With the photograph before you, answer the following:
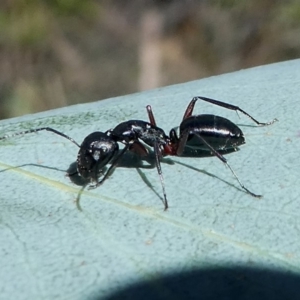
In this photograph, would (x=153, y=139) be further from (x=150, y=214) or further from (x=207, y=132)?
(x=150, y=214)

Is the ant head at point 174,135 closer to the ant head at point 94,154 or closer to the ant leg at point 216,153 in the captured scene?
the ant leg at point 216,153

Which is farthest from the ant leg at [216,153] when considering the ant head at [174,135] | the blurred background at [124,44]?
the blurred background at [124,44]

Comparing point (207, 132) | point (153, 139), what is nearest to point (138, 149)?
point (153, 139)

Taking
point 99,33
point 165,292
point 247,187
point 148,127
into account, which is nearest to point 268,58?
point 99,33

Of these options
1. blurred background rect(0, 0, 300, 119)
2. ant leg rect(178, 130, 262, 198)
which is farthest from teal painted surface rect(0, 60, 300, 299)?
blurred background rect(0, 0, 300, 119)

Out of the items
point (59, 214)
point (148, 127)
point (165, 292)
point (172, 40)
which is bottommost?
point (172, 40)

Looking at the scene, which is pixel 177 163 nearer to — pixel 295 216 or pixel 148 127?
Answer: pixel 148 127
